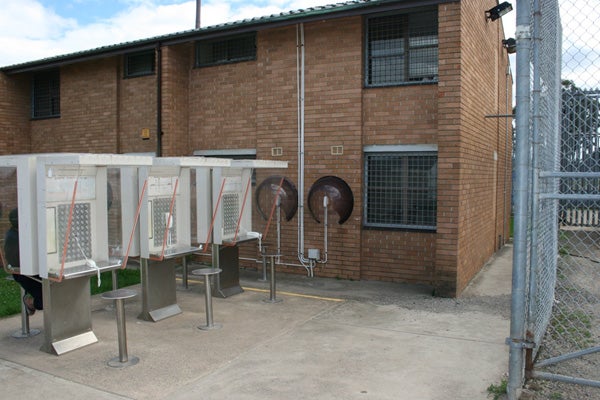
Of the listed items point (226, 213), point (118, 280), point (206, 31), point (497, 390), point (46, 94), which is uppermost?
point (206, 31)

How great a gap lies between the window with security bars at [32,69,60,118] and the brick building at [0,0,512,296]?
1.74m

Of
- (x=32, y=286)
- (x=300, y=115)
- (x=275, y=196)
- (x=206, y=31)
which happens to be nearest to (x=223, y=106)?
(x=206, y=31)

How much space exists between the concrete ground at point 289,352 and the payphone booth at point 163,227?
30cm

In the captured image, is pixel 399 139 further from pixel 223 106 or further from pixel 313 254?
pixel 223 106

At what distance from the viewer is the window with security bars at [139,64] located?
37.1 feet

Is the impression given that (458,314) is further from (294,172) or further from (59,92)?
(59,92)

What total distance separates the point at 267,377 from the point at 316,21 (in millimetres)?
6344

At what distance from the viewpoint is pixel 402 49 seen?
350 inches

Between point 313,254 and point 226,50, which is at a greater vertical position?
point 226,50

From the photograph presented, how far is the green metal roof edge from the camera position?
8477mm

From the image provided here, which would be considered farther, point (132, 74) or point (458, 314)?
point (132, 74)

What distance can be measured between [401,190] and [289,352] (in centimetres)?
417

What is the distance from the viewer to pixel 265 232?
955 centimetres

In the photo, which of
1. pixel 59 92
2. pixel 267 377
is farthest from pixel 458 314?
pixel 59 92
